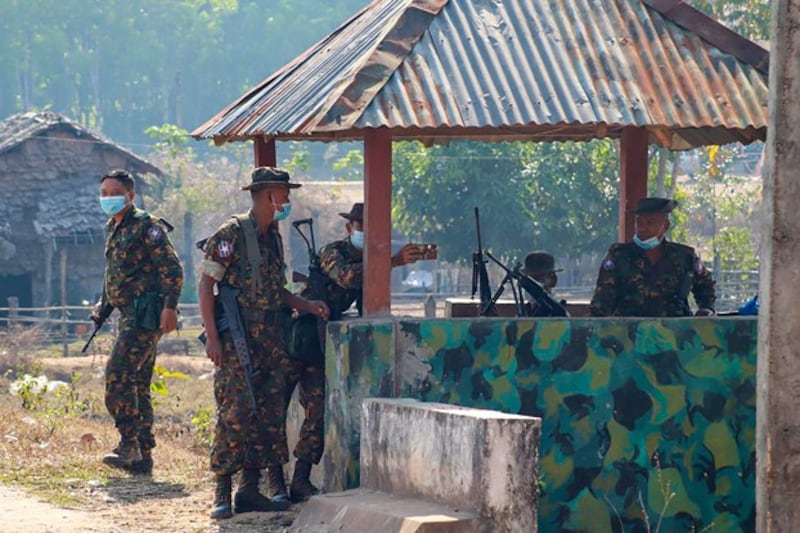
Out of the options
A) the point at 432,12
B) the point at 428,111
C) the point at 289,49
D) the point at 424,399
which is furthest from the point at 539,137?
the point at 289,49

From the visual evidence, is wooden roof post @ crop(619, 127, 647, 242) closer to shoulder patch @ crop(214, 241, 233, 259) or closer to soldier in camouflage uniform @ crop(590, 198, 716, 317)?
soldier in camouflage uniform @ crop(590, 198, 716, 317)

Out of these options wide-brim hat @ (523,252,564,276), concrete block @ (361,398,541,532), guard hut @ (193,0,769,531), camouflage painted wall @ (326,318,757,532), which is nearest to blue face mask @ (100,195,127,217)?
guard hut @ (193,0,769,531)

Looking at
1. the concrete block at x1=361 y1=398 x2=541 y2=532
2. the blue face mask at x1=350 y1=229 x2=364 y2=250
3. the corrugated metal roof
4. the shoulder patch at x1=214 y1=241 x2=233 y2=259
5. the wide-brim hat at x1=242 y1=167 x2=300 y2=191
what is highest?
the corrugated metal roof

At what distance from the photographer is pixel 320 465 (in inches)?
329

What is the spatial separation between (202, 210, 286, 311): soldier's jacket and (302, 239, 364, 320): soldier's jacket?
0.92 ft

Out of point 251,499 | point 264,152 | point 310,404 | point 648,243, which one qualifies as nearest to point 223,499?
point 251,499

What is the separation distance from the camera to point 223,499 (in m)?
7.84

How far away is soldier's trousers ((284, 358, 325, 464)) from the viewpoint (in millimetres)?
7973

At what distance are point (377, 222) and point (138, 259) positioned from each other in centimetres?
200

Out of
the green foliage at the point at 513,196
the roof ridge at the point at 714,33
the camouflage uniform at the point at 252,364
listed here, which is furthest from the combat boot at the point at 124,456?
the green foliage at the point at 513,196

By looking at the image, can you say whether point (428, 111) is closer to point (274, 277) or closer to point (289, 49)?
point (274, 277)

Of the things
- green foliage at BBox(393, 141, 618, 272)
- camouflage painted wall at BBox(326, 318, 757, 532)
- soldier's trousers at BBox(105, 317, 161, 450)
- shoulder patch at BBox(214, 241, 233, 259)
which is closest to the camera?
camouflage painted wall at BBox(326, 318, 757, 532)

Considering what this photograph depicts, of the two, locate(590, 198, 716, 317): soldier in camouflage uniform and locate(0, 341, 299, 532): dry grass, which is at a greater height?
locate(590, 198, 716, 317): soldier in camouflage uniform

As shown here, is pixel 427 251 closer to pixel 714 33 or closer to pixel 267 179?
pixel 267 179
